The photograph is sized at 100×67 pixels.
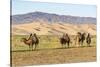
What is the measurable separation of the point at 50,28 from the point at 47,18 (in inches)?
5.4

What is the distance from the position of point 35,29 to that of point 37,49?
10.2 inches

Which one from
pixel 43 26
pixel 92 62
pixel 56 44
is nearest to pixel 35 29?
pixel 43 26

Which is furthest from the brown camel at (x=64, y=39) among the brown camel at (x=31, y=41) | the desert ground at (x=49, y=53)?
the brown camel at (x=31, y=41)

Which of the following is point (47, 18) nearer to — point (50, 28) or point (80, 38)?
point (50, 28)

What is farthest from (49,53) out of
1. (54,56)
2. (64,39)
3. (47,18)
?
(47,18)

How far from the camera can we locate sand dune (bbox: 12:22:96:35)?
2609 mm

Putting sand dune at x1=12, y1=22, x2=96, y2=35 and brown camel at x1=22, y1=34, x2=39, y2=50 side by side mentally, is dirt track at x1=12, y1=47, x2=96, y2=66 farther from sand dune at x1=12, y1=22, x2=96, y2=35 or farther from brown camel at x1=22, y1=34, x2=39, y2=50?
sand dune at x1=12, y1=22, x2=96, y2=35

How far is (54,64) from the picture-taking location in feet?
9.09

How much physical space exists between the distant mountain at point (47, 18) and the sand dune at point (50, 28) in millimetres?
49

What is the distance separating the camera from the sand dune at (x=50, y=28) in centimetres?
261

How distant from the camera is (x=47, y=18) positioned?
2742 mm

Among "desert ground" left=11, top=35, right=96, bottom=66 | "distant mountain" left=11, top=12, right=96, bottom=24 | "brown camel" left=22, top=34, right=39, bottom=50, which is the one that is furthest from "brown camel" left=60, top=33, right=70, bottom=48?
"brown camel" left=22, top=34, right=39, bottom=50
